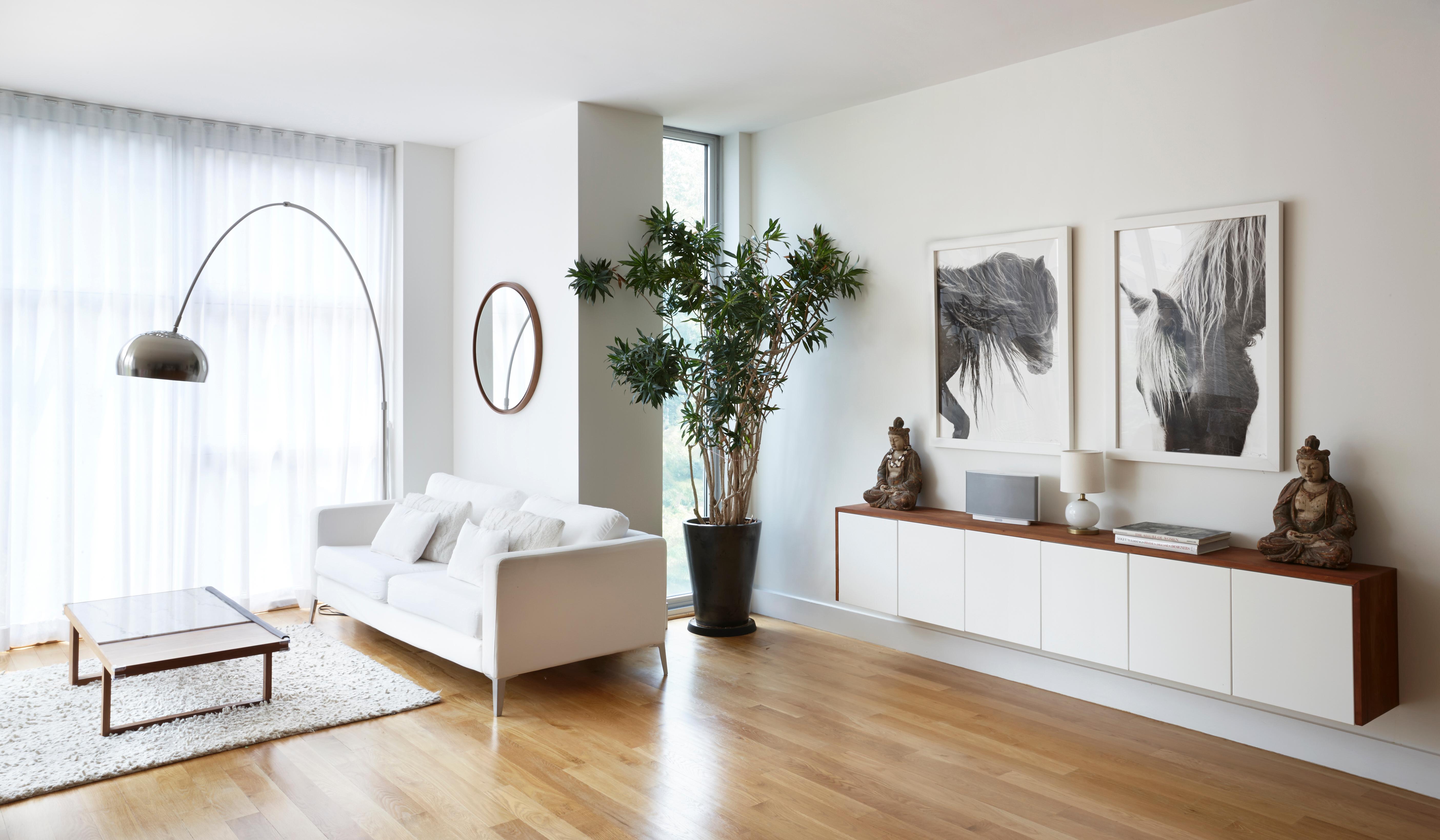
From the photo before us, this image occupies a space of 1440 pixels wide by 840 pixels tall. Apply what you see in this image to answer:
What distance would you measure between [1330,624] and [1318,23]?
2.13 meters

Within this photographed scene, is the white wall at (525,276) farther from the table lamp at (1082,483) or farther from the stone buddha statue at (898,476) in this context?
the table lamp at (1082,483)

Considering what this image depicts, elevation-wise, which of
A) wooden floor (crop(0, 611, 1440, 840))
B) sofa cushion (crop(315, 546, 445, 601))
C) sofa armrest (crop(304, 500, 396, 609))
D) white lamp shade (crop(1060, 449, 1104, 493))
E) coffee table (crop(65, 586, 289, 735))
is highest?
white lamp shade (crop(1060, 449, 1104, 493))

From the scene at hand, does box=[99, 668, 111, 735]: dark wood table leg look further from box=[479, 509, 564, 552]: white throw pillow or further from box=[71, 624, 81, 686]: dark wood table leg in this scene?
box=[479, 509, 564, 552]: white throw pillow

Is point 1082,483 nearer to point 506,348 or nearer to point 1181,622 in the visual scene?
point 1181,622

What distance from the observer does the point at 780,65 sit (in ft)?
14.7

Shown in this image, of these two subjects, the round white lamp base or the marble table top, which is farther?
the round white lamp base

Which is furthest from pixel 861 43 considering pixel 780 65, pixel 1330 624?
pixel 1330 624

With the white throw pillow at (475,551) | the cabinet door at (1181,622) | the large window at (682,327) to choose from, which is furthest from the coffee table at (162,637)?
the cabinet door at (1181,622)

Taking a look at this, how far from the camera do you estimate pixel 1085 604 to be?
12.7ft

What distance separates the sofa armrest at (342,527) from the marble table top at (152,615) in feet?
2.51

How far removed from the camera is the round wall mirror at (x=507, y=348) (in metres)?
5.43

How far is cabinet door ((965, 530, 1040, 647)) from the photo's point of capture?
4.06 meters

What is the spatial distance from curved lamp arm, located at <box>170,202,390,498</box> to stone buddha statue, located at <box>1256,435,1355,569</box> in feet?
14.9

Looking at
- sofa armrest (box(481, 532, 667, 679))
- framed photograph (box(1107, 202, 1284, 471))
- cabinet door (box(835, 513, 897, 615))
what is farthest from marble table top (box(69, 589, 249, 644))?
framed photograph (box(1107, 202, 1284, 471))
